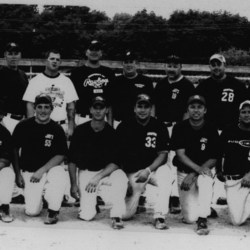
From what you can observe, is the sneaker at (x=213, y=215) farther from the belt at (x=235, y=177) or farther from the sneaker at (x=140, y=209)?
the sneaker at (x=140, y=209)

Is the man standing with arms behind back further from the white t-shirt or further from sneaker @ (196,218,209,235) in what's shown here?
sneaker @ (196,218,209,235)

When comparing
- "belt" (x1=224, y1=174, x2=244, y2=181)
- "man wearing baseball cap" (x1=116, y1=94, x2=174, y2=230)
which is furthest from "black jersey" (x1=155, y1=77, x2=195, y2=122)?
"belt" (x1=224, y1=174, x2=244, y2=181)

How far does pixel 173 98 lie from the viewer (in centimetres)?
516

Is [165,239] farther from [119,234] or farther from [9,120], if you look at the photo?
[9,120]

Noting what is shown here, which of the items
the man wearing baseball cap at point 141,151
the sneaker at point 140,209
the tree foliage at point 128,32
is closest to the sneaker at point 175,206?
the sneaker at point 140,209

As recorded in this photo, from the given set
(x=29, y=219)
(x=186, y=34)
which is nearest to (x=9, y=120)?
(x=29, y=219)

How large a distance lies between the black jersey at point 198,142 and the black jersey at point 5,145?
172 centimetres

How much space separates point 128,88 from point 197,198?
1.60 m

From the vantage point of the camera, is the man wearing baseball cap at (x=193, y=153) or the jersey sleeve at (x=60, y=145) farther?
the jersey sleeve at (x=60, y=145)

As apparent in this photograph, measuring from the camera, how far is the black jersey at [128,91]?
17.0ft

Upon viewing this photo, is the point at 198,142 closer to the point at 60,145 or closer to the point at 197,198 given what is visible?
the point at 197,198

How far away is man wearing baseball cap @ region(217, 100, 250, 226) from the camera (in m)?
4.30

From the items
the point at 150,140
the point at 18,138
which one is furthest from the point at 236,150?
the point at 18,138

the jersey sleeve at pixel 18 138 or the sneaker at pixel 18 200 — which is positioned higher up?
the jersey sleeve at pixel 18 138
